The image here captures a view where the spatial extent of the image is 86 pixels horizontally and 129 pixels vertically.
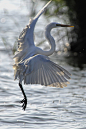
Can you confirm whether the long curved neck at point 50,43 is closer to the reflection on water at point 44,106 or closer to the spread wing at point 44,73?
the spread wing at point 44,73

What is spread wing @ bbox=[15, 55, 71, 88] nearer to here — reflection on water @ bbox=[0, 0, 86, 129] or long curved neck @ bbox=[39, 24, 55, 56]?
reflection on water @ bbox=[0, 0, 86, 129]

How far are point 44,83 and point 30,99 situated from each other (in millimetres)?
1588

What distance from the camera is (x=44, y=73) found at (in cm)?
559

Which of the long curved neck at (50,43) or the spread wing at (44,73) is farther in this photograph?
the long curved neck at (50,43)

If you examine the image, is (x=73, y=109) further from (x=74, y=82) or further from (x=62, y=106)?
(x=74, y=82)

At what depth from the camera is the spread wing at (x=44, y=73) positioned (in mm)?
5469

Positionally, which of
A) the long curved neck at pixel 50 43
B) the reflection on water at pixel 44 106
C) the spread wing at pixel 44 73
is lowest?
the reflection on water at pixel 44 106

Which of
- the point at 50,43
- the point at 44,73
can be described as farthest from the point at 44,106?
the point at 50,43

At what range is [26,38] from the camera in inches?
261

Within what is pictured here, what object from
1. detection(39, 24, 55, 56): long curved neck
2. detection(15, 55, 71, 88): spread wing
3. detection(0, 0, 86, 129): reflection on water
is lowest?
detection(0, 0, 86, 129): reflection on water

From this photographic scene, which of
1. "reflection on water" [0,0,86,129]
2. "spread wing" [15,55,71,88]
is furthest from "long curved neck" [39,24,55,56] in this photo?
"reflection on water" [0,0,86,129]

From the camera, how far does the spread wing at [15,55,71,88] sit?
547 centimetres

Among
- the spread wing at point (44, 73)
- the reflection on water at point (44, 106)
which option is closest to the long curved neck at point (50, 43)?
the spread wing at point (44, 73)

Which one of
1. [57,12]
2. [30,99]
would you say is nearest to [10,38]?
[57,12]
